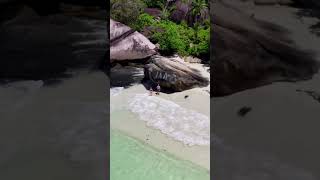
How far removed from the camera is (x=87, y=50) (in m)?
5.11

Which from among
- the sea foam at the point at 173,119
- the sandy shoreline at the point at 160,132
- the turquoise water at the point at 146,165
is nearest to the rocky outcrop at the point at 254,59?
the turquoise water at the point at 146,165

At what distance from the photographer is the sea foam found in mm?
8125

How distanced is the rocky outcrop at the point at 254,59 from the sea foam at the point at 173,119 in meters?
2.95

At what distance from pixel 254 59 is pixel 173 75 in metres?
5.75

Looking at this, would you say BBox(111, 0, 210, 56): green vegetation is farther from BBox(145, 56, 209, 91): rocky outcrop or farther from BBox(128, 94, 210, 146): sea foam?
A: BBox(128, 94, 210, 146): sea foam

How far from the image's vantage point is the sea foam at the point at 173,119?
812 centimetres

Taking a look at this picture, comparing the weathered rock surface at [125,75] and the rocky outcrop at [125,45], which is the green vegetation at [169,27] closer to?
the rocky outcrop at [125,45]

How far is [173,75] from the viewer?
10.8 m

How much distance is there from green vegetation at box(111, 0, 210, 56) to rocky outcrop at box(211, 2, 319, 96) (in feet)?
23.9

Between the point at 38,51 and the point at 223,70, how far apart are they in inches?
87.4

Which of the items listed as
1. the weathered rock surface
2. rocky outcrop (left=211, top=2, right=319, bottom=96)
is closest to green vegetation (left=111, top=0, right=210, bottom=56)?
the weathered rock surface

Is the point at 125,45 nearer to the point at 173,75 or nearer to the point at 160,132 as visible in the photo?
the point at 173,75

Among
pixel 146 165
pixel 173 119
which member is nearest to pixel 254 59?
pixel 146 165

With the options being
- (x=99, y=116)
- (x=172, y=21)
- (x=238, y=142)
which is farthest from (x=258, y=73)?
(x=172, y=21)
